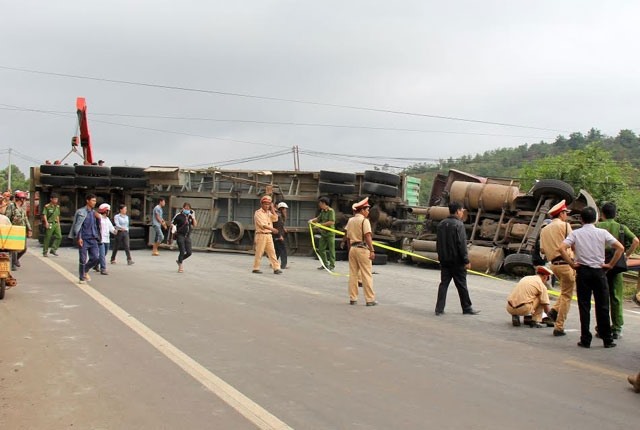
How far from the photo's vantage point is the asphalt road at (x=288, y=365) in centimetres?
514

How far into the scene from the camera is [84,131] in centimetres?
2714

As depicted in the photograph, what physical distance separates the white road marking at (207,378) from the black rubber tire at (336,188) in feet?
38.4

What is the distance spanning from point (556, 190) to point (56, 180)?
53.0ft

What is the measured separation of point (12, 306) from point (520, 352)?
738cm

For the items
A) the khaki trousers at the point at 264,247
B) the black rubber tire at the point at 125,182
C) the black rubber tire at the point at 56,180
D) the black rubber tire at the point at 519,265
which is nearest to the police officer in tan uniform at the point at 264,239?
the khaki trousers at the point at 264,247

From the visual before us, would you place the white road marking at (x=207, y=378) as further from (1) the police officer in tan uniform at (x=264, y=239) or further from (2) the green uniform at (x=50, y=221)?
(2) the green uniform at (x=50, y=221)

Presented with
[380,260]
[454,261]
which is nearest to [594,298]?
[454,261]

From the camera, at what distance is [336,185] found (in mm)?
21031

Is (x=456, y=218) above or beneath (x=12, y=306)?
above

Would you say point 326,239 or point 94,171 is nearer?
point 326,239

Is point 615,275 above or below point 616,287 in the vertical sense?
above

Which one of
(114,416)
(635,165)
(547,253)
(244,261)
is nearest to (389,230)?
(244,261)

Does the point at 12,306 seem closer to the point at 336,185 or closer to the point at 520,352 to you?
the point at 520,352

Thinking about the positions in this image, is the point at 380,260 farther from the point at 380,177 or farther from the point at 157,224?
the point at 157,224
